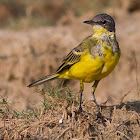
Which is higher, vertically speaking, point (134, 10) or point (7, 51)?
point (134, 10)

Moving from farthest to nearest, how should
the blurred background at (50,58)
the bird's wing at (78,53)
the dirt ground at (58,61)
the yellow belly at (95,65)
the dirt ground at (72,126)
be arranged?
the blurred background at (50,58)
the dirt ground at (58,61)
the bird's wing at (78,53)
the yellow belly at (95,65)
the dirt ground at (72,126)

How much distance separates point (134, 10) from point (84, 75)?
28.0ft

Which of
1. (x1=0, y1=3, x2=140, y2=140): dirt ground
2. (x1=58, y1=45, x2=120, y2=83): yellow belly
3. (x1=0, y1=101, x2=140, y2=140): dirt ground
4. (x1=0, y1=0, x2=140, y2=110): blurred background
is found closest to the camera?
(x1=0, y1=101, x2=140, y2=140): dirt ground

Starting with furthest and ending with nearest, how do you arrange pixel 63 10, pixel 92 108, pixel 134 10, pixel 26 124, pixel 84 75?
pixel 63 10, pixel 134 10, pixel 92 108, pixel 84 75, pixel 26 124

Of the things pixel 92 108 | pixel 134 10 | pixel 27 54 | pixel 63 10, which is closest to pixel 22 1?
pixel 63 10

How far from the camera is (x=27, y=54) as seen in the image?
9.41 meters

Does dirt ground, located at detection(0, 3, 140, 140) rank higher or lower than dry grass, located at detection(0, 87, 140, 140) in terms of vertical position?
higher

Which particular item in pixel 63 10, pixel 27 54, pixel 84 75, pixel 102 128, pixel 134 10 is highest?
pixel 63 10

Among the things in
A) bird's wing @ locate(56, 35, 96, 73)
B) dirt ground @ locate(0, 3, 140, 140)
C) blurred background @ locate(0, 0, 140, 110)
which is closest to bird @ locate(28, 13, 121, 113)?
bird's wing @ locate(56, 35, 96, 73)

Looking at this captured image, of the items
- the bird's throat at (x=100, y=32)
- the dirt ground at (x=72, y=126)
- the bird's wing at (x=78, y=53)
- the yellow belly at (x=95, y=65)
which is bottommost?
the dirt ground at (x=72, y=126)

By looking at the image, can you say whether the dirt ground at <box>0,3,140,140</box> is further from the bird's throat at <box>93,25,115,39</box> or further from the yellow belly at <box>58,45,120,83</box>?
the bird's throat at <box>93,25,115,39</box>

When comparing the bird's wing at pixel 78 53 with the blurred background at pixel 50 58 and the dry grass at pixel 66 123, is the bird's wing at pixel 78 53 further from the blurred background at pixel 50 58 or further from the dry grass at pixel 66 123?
the blurred background at pixel 50 58

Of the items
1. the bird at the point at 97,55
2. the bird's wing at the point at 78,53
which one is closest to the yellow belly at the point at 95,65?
Result: the bird at the point at 97,55

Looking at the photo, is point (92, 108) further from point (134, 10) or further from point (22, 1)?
point (22, 1)
